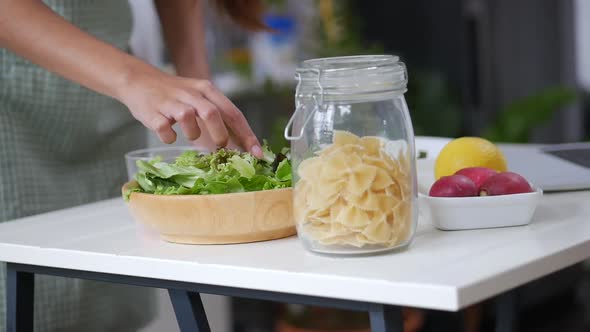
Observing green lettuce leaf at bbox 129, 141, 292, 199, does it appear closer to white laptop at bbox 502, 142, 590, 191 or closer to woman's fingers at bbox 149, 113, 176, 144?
woman's fingers at bbox 149, 113, 176, 144

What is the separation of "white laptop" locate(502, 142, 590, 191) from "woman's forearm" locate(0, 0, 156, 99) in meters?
0.63

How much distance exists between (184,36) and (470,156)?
30.0 inches

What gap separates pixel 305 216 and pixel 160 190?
24 centimetres

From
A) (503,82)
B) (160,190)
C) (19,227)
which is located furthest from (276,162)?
(503,82)

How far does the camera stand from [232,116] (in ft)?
4.18

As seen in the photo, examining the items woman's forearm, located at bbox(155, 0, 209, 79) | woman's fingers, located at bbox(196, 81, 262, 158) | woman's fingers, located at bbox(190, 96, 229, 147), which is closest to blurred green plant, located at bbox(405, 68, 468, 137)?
woman's forearm, located at bbox(155, 0, 209, 79)

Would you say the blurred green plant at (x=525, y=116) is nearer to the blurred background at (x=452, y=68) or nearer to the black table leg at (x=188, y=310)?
the blurred background at (x=452, y=68)

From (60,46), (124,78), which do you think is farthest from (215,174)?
(60,46)

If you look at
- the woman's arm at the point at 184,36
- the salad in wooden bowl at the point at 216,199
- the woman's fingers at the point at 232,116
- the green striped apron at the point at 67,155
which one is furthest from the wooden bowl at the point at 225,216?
the woman's arm at the point at 184,36

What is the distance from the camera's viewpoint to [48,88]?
1773 millimetres

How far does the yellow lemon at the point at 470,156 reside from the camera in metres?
1.37

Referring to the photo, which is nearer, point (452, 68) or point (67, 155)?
point (67, 155)

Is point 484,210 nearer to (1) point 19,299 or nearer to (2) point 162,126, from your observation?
(2) point 162,126

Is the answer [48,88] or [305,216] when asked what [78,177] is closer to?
[48,88]
